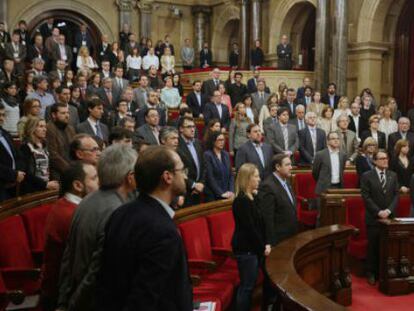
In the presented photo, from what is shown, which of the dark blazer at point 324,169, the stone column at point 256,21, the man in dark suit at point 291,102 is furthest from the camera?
the stone column at point 256,21

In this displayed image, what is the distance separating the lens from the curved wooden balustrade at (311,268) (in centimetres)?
239

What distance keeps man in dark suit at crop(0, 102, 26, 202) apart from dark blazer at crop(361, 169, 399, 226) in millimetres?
2994

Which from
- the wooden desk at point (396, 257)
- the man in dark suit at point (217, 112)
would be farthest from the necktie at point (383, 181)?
the man in dark suit at point (217, 112)

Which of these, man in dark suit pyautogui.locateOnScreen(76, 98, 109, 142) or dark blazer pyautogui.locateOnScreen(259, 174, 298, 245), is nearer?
dark blazer pyautogui.locateOnScreen(259, 174, 298, 245)

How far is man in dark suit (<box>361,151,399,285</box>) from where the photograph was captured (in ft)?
15.9

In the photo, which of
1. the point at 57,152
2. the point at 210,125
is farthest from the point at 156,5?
the point at 57,152

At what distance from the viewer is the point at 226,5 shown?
1648 cm

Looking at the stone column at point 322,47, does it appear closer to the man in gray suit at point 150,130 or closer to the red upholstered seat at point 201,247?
the man in gray suit at point 150,130

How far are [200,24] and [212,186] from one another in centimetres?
1301

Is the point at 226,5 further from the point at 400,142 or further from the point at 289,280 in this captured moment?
the point at 289,280

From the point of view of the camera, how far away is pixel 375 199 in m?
4.92

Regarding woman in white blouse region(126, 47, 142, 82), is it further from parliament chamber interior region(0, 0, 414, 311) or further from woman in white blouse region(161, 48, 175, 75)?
woman in white blouse region(161, 48, 175, 75)

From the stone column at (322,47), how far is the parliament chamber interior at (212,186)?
3cm

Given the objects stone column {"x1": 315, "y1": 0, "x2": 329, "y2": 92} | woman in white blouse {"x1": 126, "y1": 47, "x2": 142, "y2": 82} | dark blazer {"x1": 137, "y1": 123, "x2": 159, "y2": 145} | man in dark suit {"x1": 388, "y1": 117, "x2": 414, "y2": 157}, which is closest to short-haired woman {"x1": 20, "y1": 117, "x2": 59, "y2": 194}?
dark blazer {"x1": 137, "y1": 123, "x2": 159, "y2": 145}
